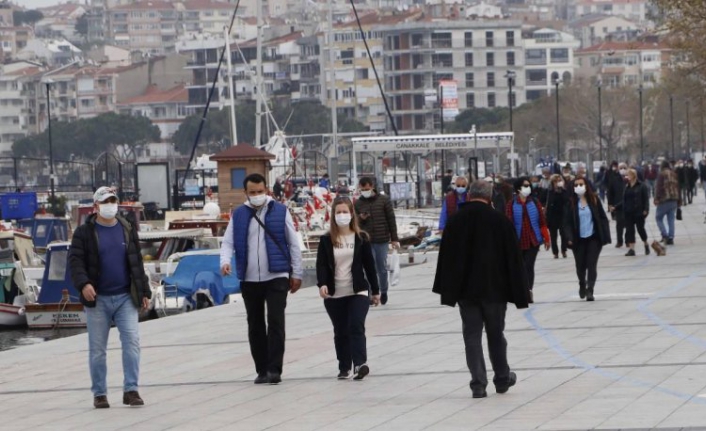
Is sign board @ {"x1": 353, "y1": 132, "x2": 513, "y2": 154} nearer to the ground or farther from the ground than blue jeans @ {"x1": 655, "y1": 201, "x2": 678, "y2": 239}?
farther from the ground

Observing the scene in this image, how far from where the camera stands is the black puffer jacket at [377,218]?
21891 millimetres

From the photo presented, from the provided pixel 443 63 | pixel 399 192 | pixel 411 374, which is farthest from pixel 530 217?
pixel 443 63

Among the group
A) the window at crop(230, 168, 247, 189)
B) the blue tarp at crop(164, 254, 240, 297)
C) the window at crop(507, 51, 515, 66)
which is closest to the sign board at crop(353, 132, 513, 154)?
the window at crop(230, 168, 247, 189)

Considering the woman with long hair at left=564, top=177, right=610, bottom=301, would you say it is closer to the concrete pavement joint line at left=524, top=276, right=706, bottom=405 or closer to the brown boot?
the concrete pavement joint line at left=524, top=276, right=706, bottom=405

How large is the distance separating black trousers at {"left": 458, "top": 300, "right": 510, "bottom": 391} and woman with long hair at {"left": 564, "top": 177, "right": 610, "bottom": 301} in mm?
7910

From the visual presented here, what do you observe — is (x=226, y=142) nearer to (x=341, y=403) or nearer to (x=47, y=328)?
(x=47, y=328)

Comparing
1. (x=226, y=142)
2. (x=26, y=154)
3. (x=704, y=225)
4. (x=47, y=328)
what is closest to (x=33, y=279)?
(x=47, y=328)

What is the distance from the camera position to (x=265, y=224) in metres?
15.2

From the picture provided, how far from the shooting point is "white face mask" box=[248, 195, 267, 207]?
15221 millimetres

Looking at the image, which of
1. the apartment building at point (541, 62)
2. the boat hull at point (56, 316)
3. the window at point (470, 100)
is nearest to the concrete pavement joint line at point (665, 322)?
the boat hull at point (56, 316)

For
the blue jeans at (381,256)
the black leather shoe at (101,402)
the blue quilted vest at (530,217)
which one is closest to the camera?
the black leather shoe at (101,402)

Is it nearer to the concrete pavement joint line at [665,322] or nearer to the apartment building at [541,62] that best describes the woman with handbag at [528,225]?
the concrete pavement joint line at [665,322]

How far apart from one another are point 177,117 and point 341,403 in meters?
186

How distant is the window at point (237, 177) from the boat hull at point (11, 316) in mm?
12558
